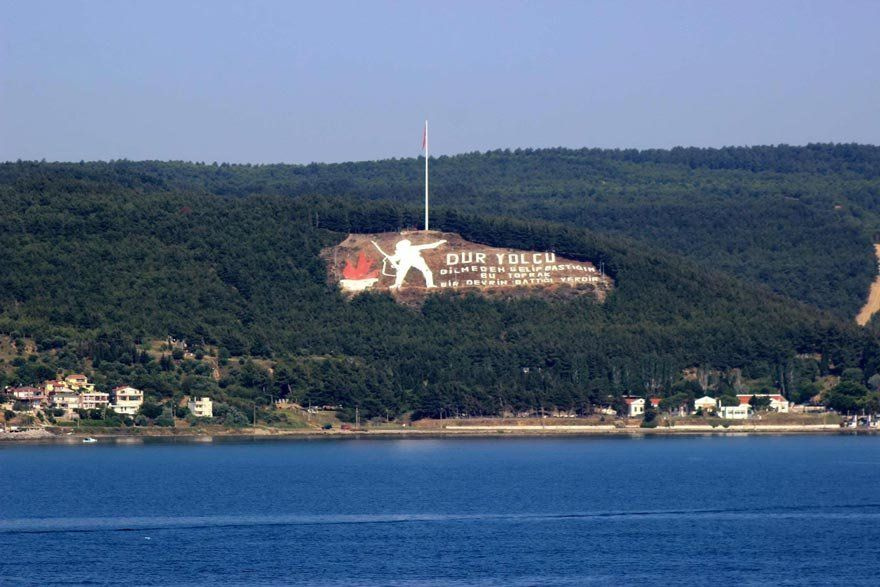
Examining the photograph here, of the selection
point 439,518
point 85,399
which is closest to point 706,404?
point 85,399

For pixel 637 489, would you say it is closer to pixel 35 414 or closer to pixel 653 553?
pixel 653 553

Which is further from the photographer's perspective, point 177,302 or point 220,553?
point 177,302

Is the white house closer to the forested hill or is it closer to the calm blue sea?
the forested hill

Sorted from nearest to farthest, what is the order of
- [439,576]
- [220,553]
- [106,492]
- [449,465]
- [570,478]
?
[439,576]
[220,553]
[106,492]
[570,478]
[449,465]

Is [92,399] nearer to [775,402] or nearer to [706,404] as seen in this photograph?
[706,404]

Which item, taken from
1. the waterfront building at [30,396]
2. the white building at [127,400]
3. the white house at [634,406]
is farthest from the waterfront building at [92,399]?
the white house at [634,406]

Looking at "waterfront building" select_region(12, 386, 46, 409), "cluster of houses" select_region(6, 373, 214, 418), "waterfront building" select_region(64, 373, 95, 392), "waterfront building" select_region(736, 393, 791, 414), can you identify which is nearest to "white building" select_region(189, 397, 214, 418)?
"cluster of houses" select_region(6, 373, 214, 418)

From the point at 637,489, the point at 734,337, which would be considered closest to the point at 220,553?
the point at 637,489
